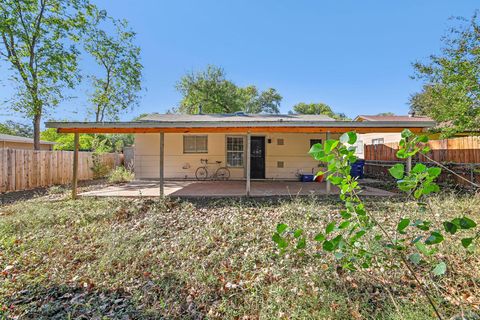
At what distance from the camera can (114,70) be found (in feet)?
53.3

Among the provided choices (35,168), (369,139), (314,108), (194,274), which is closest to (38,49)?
(35,168)

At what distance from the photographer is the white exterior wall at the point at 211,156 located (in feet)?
31.6

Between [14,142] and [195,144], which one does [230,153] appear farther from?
[14,142]

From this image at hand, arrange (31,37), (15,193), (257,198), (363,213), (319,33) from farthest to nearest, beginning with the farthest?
(319,33)
(31,37)
(15,193)
(257,198)
(363,213)

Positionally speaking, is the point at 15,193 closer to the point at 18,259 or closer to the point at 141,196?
the point at 141,196

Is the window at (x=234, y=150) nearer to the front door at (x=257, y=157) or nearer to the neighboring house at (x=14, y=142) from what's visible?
the front door at (x=257, y=157)

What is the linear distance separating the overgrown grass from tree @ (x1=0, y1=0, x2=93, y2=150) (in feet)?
28.6

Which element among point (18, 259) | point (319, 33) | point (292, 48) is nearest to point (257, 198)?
point (18, 259)

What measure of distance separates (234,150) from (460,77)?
25.8ft

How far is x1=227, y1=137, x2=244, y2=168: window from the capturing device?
9.81 m

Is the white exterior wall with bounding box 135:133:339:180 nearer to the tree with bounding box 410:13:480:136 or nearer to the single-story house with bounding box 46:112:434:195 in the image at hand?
the single-story house with bounding box 46:112:434:195

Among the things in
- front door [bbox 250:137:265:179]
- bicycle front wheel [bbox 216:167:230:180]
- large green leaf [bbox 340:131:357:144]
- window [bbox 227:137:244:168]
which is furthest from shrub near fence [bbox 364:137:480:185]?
bicycle front wheel [bbox 216:167:230:180]

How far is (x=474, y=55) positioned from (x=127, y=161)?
1692 cm

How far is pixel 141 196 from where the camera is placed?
21.0 ft
